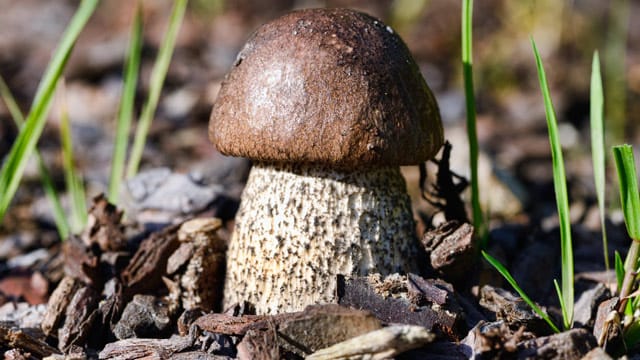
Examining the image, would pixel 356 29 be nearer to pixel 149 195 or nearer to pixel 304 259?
pixel 304 259

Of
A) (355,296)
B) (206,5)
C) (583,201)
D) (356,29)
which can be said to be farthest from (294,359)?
(206,5)

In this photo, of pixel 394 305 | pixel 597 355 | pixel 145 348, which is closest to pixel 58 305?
pixel 145 348

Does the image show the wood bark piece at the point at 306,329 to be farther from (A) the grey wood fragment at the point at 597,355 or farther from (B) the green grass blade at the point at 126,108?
(B) the green grass blade at the point at 126,108

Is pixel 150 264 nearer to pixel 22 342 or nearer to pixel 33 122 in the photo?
pixel 22 342

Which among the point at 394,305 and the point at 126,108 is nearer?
the point at 394,305

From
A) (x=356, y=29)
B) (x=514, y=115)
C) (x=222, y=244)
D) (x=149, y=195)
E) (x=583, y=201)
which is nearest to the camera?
(x=356, y=29)

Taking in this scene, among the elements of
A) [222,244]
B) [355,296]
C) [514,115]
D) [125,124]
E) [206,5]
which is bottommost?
[355,296]

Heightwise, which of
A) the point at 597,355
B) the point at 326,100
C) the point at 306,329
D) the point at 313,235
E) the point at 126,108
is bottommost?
the point at 597,355
